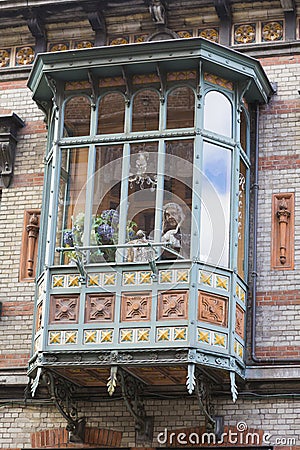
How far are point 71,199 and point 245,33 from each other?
3815 mm

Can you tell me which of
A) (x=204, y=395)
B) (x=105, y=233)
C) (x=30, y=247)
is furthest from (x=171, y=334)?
(x=30, y=247)

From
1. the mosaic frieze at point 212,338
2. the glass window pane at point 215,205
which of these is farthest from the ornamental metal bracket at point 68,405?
the glass window pane at point 215,205

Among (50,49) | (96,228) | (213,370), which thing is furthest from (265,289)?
(50,49)

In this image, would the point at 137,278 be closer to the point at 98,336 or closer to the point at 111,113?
the point at 98,336

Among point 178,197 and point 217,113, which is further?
point 217,113

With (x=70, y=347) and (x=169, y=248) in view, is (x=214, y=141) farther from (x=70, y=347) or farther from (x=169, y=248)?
(x=70, y=347)

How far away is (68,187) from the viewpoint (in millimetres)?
15070

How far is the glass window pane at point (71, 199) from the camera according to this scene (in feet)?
48.2

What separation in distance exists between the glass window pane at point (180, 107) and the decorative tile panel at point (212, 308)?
2436 mm

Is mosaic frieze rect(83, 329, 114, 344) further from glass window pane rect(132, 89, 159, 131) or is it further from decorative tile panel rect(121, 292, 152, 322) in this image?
glass window pane rect(132, 89, 159, 131)

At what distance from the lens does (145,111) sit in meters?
15.1

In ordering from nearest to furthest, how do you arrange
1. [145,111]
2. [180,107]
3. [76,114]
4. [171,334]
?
[171,334]
[180,107]
[145,111]
[76,114]

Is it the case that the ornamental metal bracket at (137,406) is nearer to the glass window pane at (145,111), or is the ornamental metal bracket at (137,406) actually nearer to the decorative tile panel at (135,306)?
the decorative tile panel at (135,306)

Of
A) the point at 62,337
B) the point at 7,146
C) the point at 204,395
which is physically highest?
the point at 7,146
